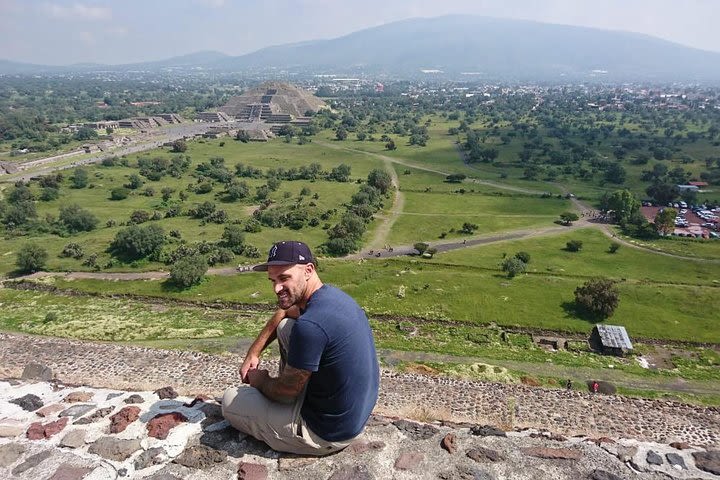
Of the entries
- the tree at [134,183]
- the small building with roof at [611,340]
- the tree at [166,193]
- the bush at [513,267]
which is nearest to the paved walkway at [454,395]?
the small building with roof at [611,340]

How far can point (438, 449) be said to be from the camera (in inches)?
311

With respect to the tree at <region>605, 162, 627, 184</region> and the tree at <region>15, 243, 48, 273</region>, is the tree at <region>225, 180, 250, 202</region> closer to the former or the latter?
the tree at <region>15, 243, 48, 273</region>

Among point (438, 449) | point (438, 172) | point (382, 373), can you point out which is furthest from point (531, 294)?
point (438, 172)

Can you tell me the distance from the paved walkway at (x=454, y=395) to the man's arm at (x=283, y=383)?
1134 centimetres

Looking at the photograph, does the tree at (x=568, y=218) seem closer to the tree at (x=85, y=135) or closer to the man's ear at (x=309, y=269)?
the man's ear at (x=309, y=269)

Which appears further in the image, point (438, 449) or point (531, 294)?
point (531, 294)

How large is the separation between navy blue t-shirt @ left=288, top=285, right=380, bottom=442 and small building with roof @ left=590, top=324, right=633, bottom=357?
91.8ft

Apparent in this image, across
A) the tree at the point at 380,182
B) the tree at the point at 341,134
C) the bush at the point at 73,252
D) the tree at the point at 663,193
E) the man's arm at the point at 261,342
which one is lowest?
the tree at the point at 663,193

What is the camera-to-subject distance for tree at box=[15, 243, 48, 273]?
139 ft

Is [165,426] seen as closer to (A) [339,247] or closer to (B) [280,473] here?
(B) [280,473]

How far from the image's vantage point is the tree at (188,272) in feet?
127

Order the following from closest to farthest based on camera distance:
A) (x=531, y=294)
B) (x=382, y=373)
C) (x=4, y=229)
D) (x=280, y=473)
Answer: (x=280, y=473) → (x=382, y=373) → (x=531, y=294) → (x=4, y=229)

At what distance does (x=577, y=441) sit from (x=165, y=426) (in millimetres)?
7120

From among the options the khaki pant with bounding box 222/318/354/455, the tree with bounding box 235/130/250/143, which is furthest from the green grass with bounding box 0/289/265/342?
the tree with bounding box 235/130/250/143
